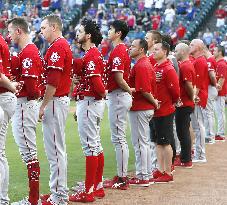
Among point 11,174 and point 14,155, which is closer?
point 11,174

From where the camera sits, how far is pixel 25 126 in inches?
286

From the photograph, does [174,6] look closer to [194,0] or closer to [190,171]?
[194,0]

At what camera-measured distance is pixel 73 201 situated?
313 inches

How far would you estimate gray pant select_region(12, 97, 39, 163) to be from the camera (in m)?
7.27

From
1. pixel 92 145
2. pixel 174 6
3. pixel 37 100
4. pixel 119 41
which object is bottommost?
pixel 92 145

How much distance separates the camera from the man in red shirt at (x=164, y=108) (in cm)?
939

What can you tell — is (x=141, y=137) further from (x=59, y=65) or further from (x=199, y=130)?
(x=199, y=130)

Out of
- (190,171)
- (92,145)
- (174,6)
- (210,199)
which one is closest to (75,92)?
(92,145)

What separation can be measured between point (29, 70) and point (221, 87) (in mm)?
8125

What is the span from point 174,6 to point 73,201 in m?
24.8

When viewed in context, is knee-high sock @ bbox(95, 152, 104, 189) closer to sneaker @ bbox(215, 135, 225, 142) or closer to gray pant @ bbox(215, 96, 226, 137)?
sneaker @ bbox(215, 135, 225, 142)

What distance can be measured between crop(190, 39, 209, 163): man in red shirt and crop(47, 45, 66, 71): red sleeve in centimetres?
455

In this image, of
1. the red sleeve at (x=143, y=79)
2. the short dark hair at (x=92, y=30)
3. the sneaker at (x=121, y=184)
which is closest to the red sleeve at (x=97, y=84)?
the short dark hair at (x=92, y=30)

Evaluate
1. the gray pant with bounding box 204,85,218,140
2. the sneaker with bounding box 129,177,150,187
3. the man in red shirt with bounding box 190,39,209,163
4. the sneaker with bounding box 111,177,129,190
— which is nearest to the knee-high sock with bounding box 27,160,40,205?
the sneaker with bounding box 111,177,129,190
